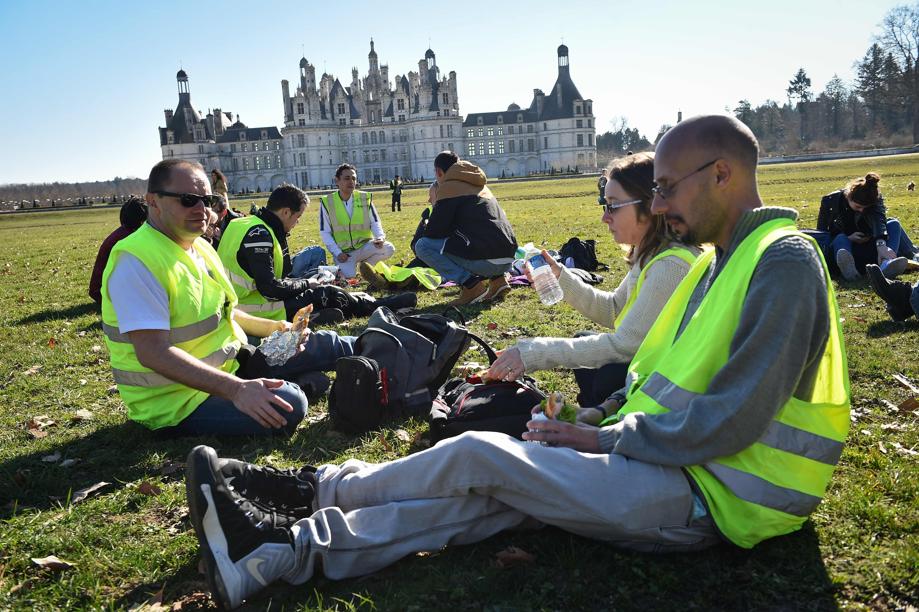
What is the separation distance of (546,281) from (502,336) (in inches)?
106

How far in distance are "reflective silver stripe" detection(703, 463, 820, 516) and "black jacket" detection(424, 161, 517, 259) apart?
6449 mm

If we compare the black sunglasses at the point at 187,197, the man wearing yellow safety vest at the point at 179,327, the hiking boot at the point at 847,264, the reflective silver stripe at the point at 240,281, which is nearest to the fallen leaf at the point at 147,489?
the man wearing yellow safety vest at the point at 179,327

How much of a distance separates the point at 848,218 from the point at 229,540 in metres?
8.55

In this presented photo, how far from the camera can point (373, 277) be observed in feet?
34.2

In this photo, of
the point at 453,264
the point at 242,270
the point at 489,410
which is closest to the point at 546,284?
the point at 489,410

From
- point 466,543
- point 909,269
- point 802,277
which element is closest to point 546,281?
point 466,543

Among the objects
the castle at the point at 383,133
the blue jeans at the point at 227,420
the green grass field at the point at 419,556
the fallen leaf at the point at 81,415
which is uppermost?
the castle at the point at 383,133

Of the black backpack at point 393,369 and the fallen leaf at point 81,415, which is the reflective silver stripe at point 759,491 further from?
the fallen leaf at point 81,415

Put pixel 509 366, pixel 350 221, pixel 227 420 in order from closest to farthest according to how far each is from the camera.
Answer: pixel 509 366
pixel 227 420
pixel 350 221

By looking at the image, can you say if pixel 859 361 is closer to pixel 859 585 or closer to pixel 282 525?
pixel 859 585

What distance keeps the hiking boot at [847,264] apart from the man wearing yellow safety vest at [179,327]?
22.9ft

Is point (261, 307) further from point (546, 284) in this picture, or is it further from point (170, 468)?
point (546, 284)

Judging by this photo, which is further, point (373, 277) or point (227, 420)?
point (373, 277)

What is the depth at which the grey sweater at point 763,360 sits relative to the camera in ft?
7.84
